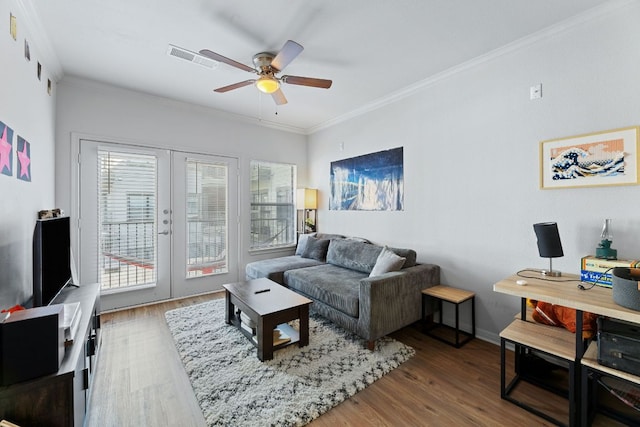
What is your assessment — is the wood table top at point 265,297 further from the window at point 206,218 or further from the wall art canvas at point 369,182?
the wall art canvas at point 369,182

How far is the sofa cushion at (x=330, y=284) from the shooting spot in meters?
2.63

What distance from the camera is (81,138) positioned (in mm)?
3180

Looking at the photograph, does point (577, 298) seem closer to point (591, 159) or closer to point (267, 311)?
point (591, 159)

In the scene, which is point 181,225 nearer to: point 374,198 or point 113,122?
point 113,122

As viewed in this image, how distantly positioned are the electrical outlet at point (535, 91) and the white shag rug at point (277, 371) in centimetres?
248

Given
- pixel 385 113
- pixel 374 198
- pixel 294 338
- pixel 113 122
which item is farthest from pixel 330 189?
pixel 113 122

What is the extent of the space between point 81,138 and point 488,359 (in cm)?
479

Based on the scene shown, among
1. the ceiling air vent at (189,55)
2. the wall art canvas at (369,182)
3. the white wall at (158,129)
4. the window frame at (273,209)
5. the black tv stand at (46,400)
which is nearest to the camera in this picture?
the black tv stand at (46,400)

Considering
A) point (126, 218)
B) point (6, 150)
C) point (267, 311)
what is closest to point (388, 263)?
point (267, 311)

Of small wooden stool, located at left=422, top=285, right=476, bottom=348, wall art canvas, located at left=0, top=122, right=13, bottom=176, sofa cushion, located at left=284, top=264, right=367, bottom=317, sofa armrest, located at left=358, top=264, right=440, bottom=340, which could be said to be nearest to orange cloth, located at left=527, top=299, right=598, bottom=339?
small wooden stool, located at left=422, top=285, right=476, bottom=348

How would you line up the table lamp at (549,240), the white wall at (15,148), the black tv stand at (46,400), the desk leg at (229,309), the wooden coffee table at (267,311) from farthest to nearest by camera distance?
1. the desk leg at (229,309)
2. the wooden coffee table at (267,311)
3. the table lamp at (549,240)
4. the white wall at (15,148)
5. the black tv stand at (46,400)

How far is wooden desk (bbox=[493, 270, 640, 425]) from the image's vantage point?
1406 mm

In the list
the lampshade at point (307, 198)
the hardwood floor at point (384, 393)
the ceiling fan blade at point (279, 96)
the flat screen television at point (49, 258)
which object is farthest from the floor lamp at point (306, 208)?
the flat screen television at point (49, 258)

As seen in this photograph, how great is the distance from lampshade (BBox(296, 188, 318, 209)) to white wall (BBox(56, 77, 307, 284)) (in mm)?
661
